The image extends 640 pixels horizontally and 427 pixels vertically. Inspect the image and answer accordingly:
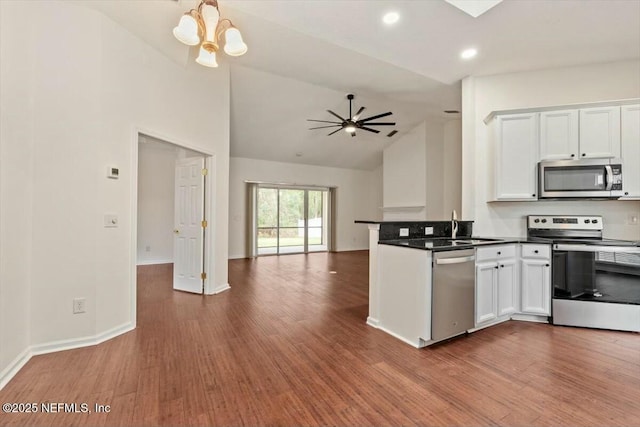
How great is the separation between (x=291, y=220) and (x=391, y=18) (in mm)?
6316

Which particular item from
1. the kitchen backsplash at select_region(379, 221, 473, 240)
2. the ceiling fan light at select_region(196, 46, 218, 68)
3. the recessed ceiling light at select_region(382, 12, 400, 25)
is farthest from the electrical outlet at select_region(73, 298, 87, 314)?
the recessed ceiling light at select_region(382, 12, 400, 25)

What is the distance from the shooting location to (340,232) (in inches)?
355

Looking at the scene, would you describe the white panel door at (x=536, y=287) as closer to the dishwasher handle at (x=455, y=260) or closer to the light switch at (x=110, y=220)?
the dishwasher handle at (x=455, y=260)

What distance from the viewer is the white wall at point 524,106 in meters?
3.23

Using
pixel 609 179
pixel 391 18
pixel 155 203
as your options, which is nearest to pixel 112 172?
pixel 391 18

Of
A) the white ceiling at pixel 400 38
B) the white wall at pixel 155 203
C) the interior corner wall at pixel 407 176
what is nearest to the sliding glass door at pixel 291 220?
the interior corner wall at pixel 407 176

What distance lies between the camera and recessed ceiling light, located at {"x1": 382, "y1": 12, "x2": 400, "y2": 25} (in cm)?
261

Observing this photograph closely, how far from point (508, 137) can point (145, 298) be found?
5123 millimetres

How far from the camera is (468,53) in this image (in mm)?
3238

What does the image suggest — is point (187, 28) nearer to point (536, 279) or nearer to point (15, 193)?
point (15, 193)

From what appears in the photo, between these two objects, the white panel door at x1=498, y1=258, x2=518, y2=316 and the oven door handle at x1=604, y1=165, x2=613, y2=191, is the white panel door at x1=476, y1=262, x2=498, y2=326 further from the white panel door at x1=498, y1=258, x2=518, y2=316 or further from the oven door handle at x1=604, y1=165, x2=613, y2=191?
the oven door handle at x1=604, y1=165, x2=613, y2=191

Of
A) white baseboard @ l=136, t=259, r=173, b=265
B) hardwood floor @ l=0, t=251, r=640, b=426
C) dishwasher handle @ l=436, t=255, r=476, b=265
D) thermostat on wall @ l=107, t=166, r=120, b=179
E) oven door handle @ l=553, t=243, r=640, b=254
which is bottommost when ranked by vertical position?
hardwood floor @ l=0, t=251, r=640, b=426

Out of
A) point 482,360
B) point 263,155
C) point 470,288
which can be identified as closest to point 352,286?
point 470,288

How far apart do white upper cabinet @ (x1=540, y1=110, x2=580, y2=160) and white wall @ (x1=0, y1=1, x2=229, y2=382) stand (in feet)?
14.7
